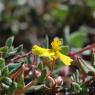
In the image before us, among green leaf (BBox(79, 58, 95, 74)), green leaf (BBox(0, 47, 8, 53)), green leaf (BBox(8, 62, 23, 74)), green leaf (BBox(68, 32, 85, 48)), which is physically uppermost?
green leaf (BBox(68, 32, 85, 48))

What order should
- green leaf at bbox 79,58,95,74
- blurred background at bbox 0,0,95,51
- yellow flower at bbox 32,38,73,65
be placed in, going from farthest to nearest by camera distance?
blurred background at bbox 0,0,95,51 → green leaf at bbox 79,58,95,74 → yellow flower at bbox 32,38,73,65

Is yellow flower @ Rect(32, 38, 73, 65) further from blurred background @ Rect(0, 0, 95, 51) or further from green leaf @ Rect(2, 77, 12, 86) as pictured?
blurred background @ Rect(0, 0, 95, 51)

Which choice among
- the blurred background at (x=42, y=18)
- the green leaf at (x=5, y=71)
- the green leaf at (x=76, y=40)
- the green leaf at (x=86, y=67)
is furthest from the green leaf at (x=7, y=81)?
the blurred background at (x=42, y=18)

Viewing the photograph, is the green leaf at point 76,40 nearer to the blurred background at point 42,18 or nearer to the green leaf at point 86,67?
the blurred background at point 42,18

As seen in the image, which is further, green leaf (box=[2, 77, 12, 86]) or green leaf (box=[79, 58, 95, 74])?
green leaf (box=[79, 58, 95, 74])

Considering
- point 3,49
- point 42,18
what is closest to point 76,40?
point 42,18

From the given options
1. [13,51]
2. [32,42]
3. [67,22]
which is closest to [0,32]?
[32,42]

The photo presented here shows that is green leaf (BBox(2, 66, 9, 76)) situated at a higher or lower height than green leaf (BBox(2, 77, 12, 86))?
higher

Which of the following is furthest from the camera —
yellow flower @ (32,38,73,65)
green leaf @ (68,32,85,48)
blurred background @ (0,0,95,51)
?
blurred background @ (0,0,95,51)

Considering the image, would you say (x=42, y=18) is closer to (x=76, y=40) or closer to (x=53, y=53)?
(x=76, y=40)

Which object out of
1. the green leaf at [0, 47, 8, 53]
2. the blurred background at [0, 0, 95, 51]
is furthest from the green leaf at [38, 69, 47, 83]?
the blurred background at [0, 0, 95, 51]
